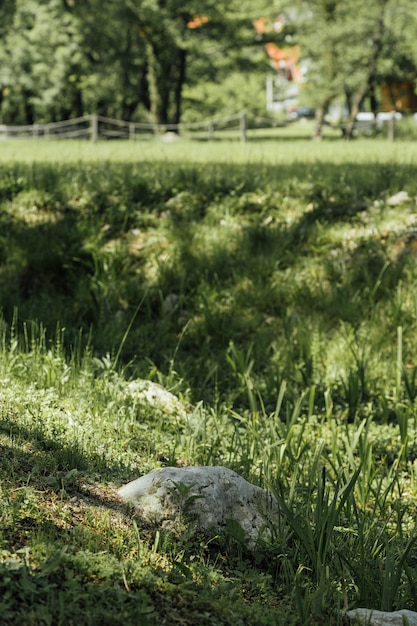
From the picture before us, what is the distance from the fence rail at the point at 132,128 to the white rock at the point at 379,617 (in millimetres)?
17636

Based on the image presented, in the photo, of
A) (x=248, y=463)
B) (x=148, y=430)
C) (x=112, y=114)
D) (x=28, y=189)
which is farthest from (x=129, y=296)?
(x=112, y=114)

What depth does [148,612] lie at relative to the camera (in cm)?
266

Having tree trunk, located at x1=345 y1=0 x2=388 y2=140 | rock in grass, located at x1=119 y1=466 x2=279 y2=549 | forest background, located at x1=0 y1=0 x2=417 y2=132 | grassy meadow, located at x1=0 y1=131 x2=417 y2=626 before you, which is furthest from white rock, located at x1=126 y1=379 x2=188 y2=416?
forest background, located at x1=0 y1=0 x2=417 y2=132

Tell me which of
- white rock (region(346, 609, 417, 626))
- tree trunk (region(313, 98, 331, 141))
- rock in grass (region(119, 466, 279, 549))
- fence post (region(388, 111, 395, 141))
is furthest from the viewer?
tree trunk (region(313, 98, 331, 141))

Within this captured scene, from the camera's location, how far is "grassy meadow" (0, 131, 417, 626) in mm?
3000

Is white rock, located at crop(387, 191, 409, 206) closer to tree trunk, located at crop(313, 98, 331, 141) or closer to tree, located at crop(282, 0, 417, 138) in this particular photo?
tree trunk, located at crop(313, 98, 331, 141)

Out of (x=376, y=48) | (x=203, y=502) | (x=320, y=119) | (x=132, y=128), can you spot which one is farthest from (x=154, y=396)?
(x=376, y=48)

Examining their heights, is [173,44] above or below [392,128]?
above

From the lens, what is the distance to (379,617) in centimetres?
296

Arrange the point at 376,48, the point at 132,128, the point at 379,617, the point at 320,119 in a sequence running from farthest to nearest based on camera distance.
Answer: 1. the point at 320,119
2. the point at 376,48
3. the point at 132,128
4. the point at 379,617

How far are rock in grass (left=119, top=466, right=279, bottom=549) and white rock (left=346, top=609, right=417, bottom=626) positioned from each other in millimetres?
602

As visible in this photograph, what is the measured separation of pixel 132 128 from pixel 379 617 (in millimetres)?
22273

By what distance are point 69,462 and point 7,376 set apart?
4.14 ft

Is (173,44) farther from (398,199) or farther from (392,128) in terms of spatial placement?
(398,199)
